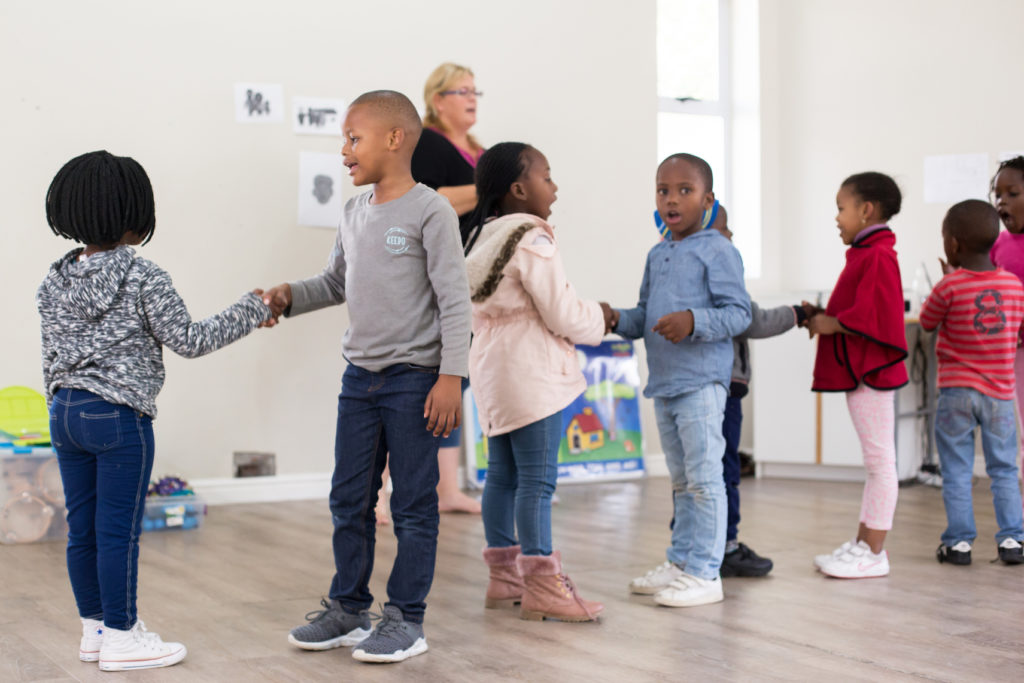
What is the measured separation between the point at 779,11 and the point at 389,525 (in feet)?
11.5

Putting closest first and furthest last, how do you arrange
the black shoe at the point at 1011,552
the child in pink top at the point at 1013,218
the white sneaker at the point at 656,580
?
1. the white sneaker at the point at 656,580
2. the black shoe at the point at 1011,552
3. the child in pink top at the point at 1013,218

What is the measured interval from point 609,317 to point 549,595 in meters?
0.66

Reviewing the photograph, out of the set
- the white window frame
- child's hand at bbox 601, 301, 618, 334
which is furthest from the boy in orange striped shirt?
the white window frame

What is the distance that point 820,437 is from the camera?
477 cm

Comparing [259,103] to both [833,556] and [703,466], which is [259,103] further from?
[833,556]

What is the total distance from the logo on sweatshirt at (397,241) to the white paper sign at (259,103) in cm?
229

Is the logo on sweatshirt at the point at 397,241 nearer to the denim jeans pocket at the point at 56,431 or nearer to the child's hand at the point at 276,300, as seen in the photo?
the child's hand at the point at 276,300

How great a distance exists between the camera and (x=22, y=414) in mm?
3658

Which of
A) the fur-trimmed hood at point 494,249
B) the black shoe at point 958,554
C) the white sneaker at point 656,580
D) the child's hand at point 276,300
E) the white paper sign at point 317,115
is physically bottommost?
the black shoe at point 958,554

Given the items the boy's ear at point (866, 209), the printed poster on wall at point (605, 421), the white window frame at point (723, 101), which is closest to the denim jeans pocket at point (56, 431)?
the boy's ear at point (866, 209)

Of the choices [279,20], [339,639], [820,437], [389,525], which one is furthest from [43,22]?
[820,437]

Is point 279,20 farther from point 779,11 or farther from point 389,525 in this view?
point 779,11

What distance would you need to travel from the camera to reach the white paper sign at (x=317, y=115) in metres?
4.22

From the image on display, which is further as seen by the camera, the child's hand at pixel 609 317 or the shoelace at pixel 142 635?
the child's hand at pixel 609 317
